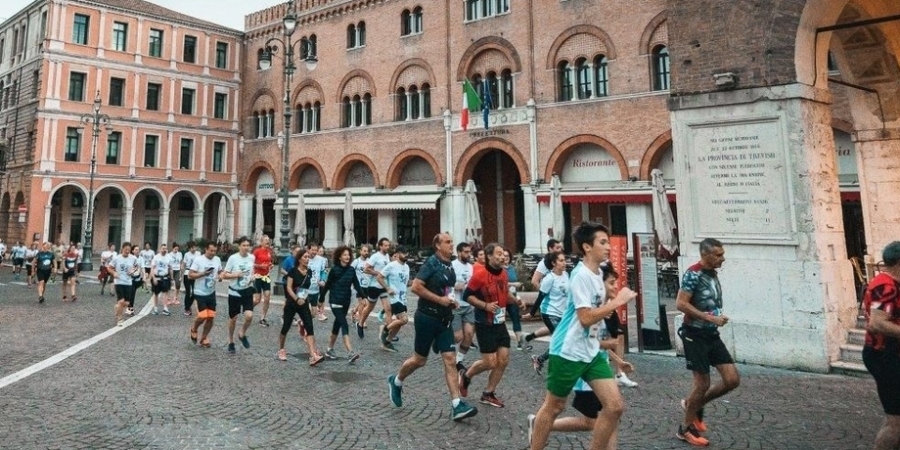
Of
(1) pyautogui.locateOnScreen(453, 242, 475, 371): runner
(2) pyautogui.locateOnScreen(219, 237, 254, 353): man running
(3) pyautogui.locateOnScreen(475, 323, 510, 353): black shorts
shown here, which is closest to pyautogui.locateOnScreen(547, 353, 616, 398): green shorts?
(3) pyautogui.locateOnScreen(475, 323, 510, 353): black shorts

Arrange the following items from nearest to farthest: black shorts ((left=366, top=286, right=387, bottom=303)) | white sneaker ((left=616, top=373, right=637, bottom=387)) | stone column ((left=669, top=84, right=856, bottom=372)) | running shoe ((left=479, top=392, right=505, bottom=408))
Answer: running shoe ((left=479, top=392, right=505, bottom=408)) → white sneaker ((left=616, top=373, right=637, bottom=387)) → stone column ((left=669, top=84, right=856, bottom=372)) → black shorts ((left=366, top=286, right=387, bottom=303))

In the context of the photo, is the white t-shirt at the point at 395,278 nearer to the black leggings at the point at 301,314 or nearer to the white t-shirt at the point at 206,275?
the black leggings at the point at 301,314

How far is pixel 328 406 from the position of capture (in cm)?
584

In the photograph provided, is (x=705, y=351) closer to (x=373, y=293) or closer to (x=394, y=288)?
(x=394, y=288)

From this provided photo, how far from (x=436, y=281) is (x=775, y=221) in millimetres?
5016

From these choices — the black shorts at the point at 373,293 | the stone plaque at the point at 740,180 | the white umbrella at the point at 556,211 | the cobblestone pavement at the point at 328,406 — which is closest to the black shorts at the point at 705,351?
the cobblestone pavement at the point at 328,406

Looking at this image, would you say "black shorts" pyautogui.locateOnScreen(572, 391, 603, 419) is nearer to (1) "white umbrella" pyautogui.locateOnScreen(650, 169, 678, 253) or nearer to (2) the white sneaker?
(2) the white sneaker

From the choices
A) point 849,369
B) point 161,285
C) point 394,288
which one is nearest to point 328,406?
point 394,288

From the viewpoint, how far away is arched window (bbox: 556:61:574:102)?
892 inches

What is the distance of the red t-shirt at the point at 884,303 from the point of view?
3787 millimetres

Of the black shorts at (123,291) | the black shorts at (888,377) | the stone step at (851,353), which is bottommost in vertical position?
the stone step at (851,353)

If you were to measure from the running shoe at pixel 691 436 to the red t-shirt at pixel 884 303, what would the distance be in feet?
4.88

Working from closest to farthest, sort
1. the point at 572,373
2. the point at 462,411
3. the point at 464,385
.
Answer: the point at 572,373 → the point at 462,411 → the point at 464,385

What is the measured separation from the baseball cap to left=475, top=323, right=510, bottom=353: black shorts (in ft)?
11.2
